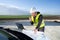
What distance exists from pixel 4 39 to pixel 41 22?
2.95 meters

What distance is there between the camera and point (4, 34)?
5164 millimetres

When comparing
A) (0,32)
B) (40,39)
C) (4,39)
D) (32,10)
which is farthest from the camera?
(32,10)

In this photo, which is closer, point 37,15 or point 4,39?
point 4,39

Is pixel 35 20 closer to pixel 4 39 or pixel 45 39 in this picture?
pixel 45 39

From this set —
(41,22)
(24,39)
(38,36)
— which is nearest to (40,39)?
(38,36)

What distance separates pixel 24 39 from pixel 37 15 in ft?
9.31

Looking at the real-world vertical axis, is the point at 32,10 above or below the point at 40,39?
above

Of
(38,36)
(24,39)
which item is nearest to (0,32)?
(24,39)

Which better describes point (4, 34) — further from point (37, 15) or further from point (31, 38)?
point (37, 15)

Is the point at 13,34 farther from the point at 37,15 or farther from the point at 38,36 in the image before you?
the point at 37,15

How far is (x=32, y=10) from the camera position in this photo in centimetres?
755

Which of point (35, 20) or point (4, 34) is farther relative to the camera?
point (35, 20)

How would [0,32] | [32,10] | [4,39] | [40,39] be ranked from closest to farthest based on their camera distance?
[4,39]
[0,32]
[40,39]
[32,10]

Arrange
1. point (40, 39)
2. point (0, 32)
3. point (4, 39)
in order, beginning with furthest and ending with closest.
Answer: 1. point (40, 39)
2. point (0, 32)
3. point (4, 39)
